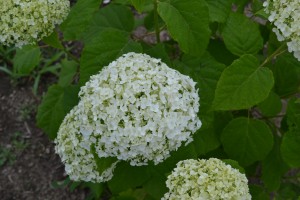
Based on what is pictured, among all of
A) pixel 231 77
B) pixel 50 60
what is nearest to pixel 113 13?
pixel 231 77

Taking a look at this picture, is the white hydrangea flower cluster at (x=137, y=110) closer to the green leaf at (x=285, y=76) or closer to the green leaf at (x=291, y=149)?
the green leaf at (x=291, y=149)

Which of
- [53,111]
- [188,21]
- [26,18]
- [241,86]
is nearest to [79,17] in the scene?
[26,18]

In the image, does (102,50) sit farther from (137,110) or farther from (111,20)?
(137,110)

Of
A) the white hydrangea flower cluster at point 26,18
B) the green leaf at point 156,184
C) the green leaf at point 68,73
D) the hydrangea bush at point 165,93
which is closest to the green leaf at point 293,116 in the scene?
the hydrangea bush at point 165,93

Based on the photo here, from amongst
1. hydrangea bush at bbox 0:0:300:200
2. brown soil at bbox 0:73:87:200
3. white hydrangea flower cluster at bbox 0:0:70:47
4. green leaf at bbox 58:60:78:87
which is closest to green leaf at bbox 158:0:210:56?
hydrangea bush at bbox 0:0:300:200

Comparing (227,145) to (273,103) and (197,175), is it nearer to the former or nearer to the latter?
(273,103)
